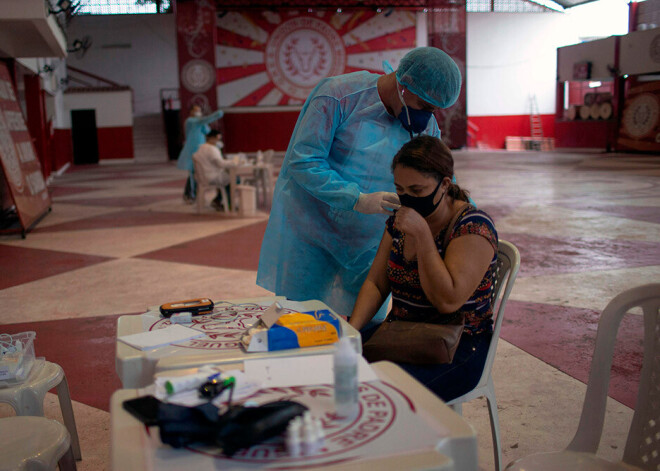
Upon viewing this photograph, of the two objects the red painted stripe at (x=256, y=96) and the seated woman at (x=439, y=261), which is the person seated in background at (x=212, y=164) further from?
the red painted stripe at (x=256, y=96)

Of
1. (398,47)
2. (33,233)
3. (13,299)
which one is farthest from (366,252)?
(398,47)

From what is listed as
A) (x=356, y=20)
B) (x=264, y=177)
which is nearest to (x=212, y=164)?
(x=264, y=177)

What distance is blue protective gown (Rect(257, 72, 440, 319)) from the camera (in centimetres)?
230

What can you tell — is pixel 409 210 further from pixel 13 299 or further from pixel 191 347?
pixel 13 299

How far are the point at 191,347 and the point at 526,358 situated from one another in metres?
2.14

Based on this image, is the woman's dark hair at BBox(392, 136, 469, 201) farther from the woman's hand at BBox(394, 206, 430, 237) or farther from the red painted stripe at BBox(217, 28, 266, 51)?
the red painted stripe at BBox(217, 28, 266, 51)

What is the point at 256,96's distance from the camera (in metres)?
23.5

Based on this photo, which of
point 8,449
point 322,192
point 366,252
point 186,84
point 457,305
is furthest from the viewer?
point 186,84

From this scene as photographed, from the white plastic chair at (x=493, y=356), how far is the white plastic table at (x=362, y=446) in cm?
74

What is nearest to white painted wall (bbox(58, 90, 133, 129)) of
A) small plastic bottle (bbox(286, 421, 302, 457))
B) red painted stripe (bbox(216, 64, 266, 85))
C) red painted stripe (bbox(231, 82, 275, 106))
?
red painted stripe (bbox(216, 64, 266, 85))

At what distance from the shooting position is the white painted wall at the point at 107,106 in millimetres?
22109

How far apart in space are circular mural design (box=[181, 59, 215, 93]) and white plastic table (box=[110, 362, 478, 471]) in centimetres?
1871

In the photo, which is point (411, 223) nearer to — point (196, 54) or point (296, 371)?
point (296, 371)

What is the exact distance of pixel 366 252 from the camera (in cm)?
243
